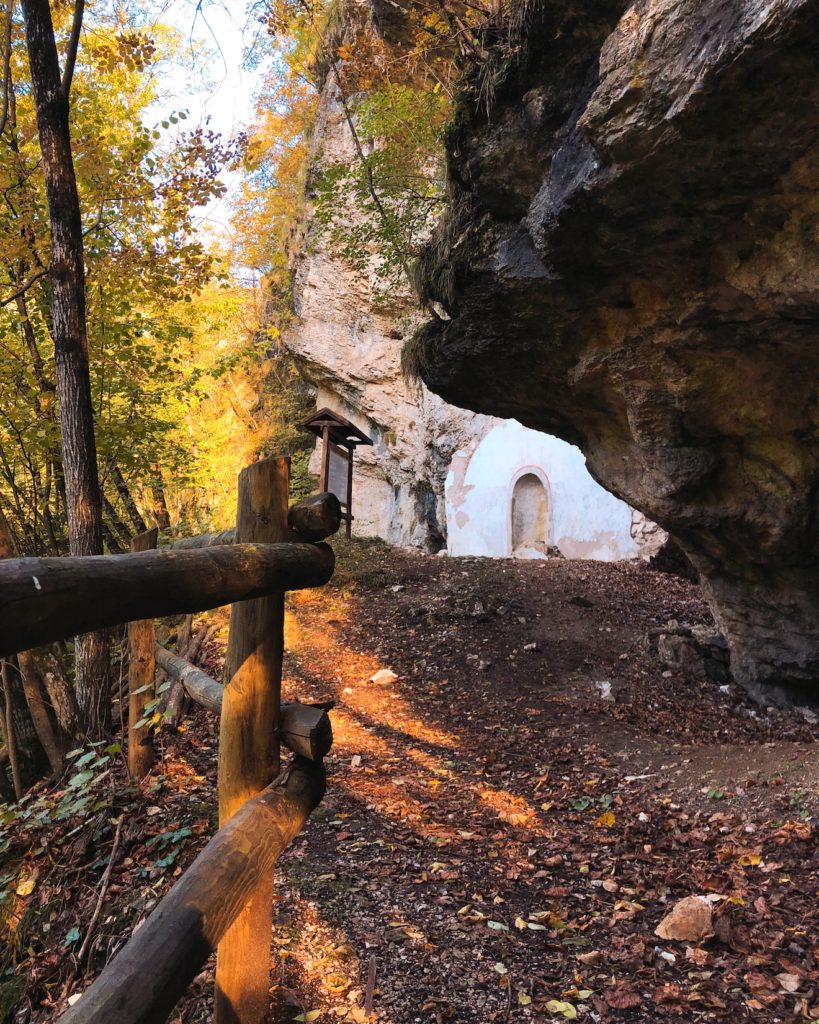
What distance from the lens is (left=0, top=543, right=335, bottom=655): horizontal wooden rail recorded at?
3.36 feet

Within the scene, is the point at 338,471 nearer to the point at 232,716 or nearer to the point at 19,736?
the point at 19,736

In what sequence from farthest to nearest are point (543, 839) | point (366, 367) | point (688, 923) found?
point (366, 367)
point (543, 839)
point (688, 923)

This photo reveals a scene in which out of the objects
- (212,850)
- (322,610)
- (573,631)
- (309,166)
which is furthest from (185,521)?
(212,850)

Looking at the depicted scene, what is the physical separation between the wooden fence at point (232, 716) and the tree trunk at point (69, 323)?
283cm

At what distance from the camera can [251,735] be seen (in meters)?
2.03

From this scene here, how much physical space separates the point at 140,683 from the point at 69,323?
2.70 meters

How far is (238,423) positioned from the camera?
62.0 feet

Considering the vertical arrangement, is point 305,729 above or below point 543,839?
above

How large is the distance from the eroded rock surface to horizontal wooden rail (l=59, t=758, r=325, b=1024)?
3.48 meters

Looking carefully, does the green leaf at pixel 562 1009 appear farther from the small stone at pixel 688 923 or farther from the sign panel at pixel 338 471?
the sign panel at pixel 338 471

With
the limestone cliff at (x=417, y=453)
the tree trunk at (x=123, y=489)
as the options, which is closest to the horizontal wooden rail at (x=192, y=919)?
the tree trunk at (x=123, y=489)

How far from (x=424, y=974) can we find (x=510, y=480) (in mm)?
12168

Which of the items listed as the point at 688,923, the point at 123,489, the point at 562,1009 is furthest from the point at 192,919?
the point at 123,489

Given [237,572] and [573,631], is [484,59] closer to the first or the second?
[237,572]
